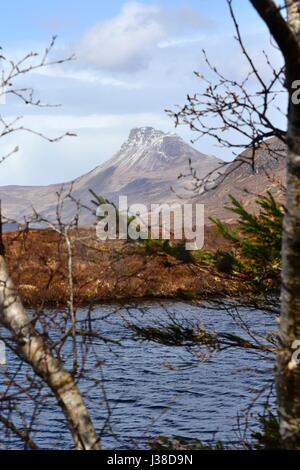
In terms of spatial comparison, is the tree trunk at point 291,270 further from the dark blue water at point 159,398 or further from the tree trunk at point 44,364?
the dark blue water at point 159,398

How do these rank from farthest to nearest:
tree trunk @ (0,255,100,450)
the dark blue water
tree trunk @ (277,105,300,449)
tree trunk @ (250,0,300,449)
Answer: the dark blue water, tree trunk @ (0,255,100,450), tree trunk @ (277,105,300,449), tree trunk @ (250,0,300,449)

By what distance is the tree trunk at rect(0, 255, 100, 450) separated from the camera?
231 inches

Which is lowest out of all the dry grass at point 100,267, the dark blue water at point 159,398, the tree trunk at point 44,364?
the dark blue water at point 159,398

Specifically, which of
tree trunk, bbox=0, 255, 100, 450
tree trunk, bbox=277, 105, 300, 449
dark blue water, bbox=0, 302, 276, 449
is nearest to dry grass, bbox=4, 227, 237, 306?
tree trunk, bbox=0, 255, 100, 450

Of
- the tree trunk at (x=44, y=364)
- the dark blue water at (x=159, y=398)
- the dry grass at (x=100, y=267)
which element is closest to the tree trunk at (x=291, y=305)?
the dry grass at (x=100, y=267)

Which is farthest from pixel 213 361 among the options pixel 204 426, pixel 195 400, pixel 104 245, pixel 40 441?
pixel 104 245

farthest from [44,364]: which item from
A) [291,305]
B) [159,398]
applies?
[159,398]

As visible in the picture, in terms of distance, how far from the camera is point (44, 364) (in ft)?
19.5

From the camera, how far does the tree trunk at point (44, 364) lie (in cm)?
588

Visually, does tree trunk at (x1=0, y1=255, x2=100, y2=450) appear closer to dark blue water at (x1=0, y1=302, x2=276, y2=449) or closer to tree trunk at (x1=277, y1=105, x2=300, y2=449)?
tree trunk at (x1=277, y1=105, x2=300, y2=449)

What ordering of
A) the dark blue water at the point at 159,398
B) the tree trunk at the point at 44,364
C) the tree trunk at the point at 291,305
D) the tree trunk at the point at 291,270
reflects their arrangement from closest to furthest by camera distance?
the tree trunk at the point at 291,270 → the tree trunk at the point at 291,305 → the tree trunk at the point at 44,364 → the dark blue water at the point at 159,398

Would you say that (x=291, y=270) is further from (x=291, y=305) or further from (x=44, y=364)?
(x=44, y=364)
